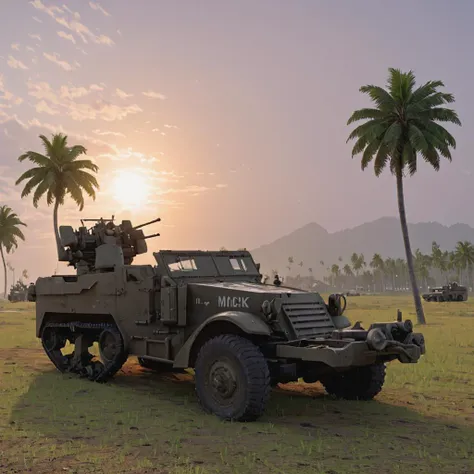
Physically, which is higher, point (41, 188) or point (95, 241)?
point (41, 188)

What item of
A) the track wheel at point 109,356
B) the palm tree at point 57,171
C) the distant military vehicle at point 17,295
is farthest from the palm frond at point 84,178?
the track wheel at point 109,356

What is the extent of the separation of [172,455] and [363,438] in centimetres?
213

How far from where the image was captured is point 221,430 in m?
6.91

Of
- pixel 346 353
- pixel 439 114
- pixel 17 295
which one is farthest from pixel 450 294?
pixel 346 353

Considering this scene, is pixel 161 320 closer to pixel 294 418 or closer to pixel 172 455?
pixel 294 418

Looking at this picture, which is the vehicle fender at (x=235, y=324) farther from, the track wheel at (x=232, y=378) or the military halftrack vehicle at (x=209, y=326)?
the track wheel at (x=232, y=378)

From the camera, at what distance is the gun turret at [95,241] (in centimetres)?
1145

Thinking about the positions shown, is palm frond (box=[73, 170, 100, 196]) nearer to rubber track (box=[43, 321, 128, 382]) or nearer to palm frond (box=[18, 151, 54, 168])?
palm frond (box=[18, 151, 54, 168])

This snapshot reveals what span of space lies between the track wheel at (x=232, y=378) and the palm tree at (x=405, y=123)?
22397 mm

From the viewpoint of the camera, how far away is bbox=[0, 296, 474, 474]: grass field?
5.70 meters

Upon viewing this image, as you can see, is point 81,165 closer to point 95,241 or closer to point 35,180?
point 35,180

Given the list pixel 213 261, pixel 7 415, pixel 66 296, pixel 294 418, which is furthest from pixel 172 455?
pixel 66 296

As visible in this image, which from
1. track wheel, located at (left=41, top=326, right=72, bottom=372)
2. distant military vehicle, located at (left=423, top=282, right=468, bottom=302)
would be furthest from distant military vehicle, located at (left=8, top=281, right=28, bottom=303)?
track wheel, located at (left=41, top=326, right=72, bottom=372)

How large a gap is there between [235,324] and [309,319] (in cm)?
117
